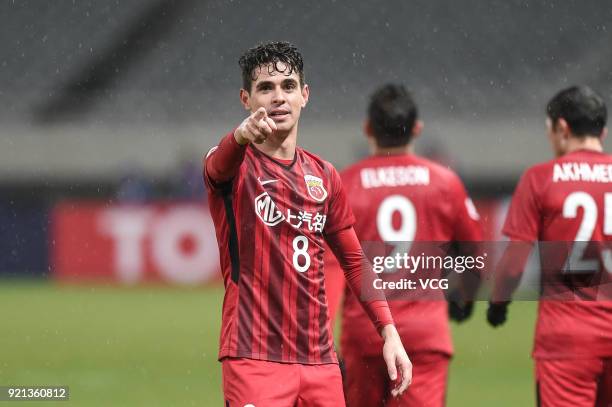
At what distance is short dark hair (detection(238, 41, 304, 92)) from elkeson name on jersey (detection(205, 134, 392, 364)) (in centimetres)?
26

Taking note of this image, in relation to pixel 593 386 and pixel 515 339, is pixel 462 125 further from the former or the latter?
pixel 593 386

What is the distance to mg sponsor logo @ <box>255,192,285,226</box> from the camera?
3574 millimetres

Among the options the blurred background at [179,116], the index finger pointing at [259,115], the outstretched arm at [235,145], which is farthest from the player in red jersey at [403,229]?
the blurred background at [179,116]

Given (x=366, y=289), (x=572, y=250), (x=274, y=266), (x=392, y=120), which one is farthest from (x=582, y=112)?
(x=274, y=266)

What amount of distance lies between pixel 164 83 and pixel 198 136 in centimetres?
212

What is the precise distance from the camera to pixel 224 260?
361 cm

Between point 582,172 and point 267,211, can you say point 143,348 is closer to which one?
point 582,172

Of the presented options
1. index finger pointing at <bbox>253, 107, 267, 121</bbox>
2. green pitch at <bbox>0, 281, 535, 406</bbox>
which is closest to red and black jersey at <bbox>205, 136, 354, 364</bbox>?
index finger pointing at <bbox>253, 107, 267, 121</bbox>

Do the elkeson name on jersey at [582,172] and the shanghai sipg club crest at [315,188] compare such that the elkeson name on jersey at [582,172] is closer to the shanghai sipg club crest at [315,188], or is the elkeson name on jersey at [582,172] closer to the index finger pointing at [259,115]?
the shanghai sipg club crest at [315,188]

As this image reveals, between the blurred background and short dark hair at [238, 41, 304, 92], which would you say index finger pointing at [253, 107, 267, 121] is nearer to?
short dark hair at [238, 41, 304, 92]

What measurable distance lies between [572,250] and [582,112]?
0.63m

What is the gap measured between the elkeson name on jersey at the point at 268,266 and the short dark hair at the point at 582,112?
166cm

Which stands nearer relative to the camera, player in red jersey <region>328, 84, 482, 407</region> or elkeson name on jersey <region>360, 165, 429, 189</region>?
player in red jersey <region>328, 84, 482, 407</region>

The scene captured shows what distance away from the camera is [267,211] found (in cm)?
358
